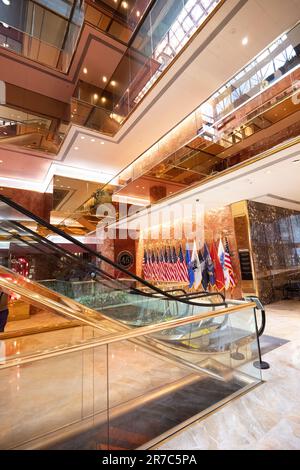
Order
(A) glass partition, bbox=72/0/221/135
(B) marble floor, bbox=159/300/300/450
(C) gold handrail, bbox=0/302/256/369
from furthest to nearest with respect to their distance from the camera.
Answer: (A) glass partition, bbox=72/0/221/135
(B) marble floor, bbox=159/300/300/450
(C) gold handrail, bbox=0/302/256/369

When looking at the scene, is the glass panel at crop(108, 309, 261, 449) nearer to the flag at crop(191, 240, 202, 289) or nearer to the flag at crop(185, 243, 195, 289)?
the flag at crop(191, 240, 202, 289)

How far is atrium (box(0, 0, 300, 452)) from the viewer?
2137 millimetres

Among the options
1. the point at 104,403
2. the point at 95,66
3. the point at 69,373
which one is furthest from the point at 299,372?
the point at 95,66

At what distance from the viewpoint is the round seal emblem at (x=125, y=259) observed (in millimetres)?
11211

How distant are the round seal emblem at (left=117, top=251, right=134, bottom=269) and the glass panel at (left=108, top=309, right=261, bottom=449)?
837 cm

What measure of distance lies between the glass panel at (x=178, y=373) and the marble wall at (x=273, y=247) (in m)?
4.63

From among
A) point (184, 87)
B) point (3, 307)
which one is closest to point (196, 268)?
point (184, 87)

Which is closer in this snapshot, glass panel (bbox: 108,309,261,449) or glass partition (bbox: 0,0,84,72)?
glass panel (bbox: 108,309,261,449)

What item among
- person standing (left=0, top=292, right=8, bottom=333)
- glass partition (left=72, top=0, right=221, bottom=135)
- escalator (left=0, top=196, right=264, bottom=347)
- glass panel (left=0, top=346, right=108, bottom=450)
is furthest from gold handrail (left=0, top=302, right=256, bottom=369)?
glass partition (left=72, top=0, right=221, bottom=135)

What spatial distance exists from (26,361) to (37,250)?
1.54 meters

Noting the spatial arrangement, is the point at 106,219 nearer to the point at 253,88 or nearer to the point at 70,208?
the point at 70,208

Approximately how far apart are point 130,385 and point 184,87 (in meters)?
5.57

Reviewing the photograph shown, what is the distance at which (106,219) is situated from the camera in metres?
9.30

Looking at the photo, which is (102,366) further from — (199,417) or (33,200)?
(33,200)
